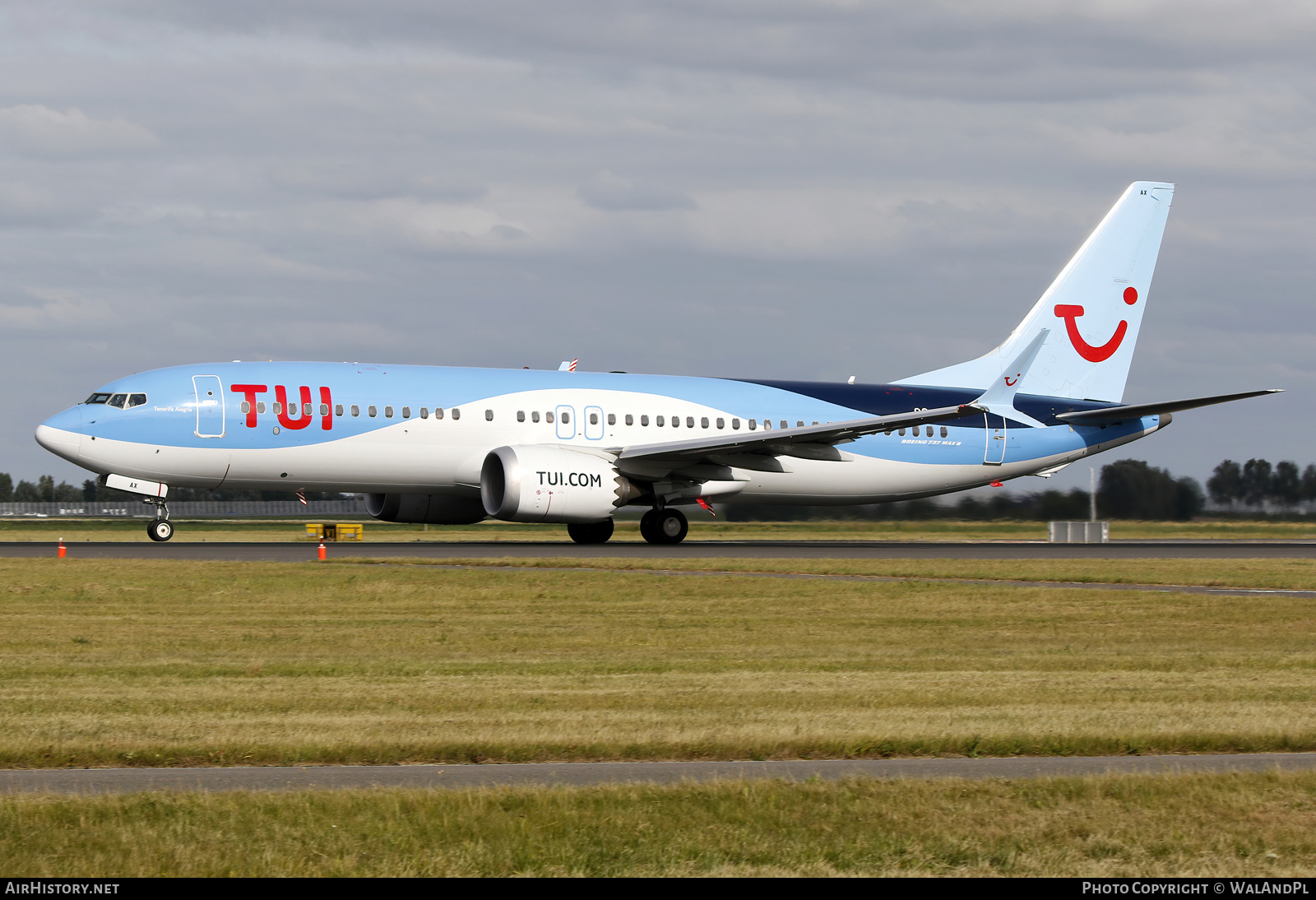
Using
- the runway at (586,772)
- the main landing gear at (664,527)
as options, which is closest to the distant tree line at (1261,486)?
the main landing gear at (664,527)

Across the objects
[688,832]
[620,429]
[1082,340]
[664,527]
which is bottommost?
[688,832]

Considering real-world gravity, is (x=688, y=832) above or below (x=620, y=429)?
below

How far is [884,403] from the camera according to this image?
40062 millimetres

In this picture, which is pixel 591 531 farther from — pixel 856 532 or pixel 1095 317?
pixel 1095 317

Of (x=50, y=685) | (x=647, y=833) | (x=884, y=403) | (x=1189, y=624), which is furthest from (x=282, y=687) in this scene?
(x=884, y=403)

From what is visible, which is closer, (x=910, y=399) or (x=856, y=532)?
(x=910, y=399)

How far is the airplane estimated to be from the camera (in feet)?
108

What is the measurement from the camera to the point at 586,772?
9648mm

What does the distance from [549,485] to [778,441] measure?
5.74 metres

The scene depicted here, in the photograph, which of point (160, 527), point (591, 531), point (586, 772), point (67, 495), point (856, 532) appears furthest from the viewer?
point (67, 495)

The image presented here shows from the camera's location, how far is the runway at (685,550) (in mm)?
30828

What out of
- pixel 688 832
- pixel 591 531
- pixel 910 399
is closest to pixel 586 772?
pixel 688 832

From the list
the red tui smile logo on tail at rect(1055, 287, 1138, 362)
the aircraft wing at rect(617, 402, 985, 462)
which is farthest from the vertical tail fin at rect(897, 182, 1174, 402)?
the aircraft wing at rect(617, 402, 985, 462)

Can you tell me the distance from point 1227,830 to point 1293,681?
7.28m
